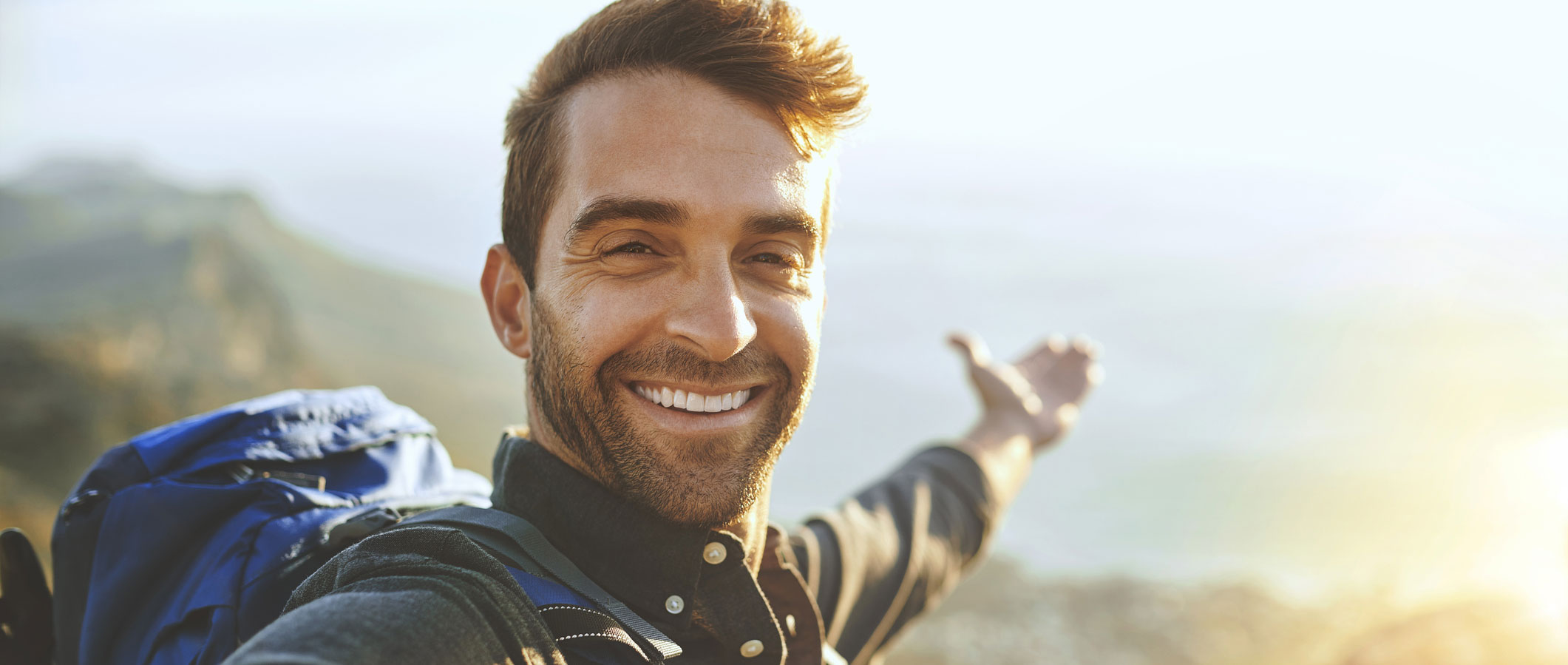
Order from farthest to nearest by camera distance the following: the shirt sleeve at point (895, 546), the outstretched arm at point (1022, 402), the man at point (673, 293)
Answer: the outstretched arm at point (1022, 402) → the shirt sleeve at point (895, 546) → the man at point (673, 293)

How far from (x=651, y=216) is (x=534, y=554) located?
0.65 m

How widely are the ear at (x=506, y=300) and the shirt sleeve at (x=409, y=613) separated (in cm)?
66

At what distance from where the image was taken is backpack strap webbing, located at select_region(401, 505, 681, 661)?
1821 mm

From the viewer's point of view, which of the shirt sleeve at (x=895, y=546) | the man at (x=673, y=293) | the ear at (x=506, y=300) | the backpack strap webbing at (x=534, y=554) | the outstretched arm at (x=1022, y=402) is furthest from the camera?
the outstretched arm at (x=1022, y=402)

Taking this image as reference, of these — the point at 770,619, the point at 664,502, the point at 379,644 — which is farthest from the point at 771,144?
the point at 379,644

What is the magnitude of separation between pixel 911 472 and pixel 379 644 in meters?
2.50

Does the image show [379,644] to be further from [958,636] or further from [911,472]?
[958,636]

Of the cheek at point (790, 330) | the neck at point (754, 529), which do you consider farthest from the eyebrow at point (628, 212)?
the neck at point (754, 529)

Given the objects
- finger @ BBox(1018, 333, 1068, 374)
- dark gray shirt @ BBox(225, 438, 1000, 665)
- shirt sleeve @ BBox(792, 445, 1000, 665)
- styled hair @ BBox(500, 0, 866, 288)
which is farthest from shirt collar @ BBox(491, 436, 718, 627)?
finger @ BBox(1018, 333, 1068, 374)

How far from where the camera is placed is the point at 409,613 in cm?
141

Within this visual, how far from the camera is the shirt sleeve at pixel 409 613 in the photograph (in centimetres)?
133

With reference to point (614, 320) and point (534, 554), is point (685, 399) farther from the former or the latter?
point (534, 554)

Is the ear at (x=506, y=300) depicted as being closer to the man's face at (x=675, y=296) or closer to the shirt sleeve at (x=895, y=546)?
the man's face at (x=675, y=296)

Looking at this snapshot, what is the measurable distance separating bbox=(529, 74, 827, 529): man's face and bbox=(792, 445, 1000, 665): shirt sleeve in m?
1.01
